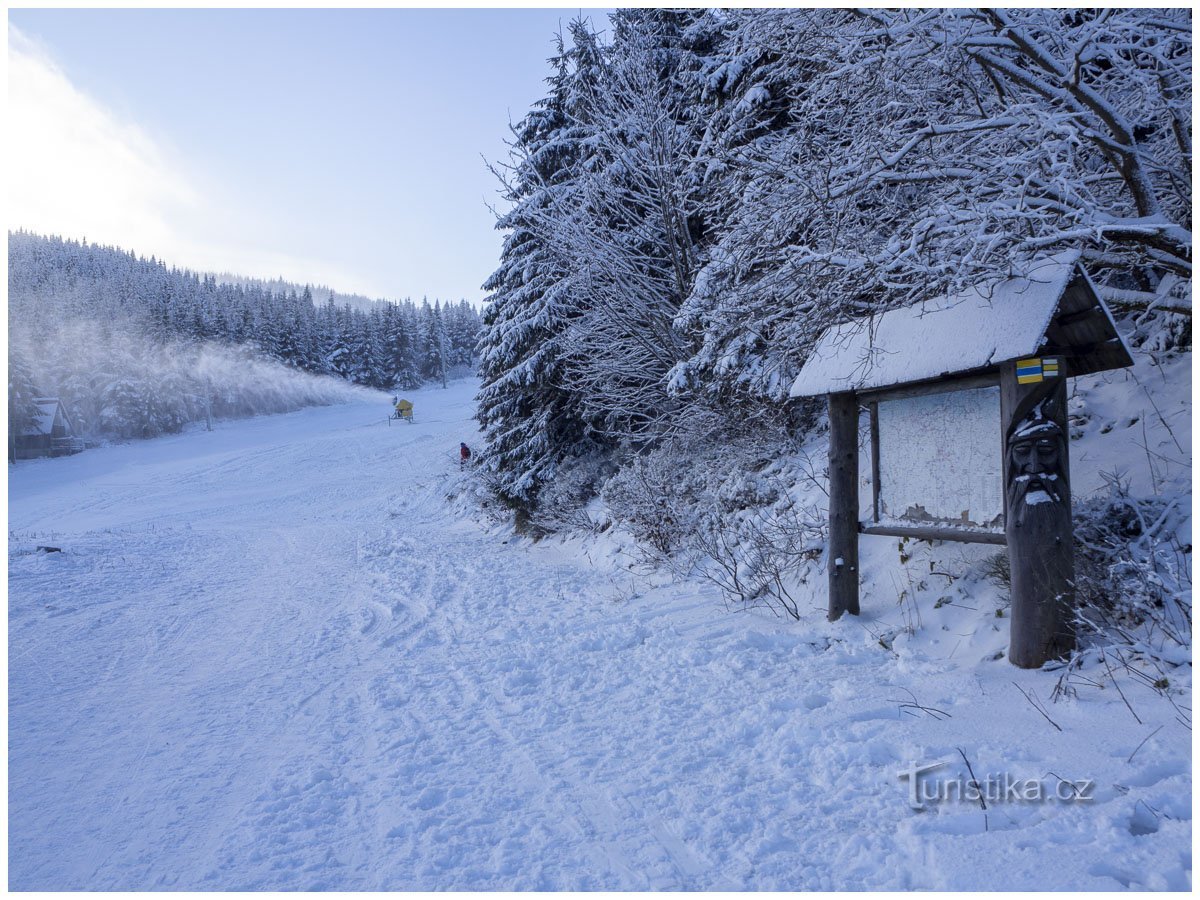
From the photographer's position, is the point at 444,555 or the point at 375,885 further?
the point at 444,555

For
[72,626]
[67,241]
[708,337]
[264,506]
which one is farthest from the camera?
[67,241]

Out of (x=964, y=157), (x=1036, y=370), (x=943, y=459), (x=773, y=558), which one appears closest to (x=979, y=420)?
(x=943, y=459)

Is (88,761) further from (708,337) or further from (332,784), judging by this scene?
(708,337)

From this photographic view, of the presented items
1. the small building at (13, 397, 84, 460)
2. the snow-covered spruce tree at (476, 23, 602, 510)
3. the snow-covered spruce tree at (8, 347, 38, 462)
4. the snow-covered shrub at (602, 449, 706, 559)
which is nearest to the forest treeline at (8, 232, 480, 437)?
the snow-covered spruce tree at (8, 347, 38, 462)

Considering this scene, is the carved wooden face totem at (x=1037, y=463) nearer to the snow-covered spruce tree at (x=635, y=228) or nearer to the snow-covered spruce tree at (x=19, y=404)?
the snow-covered spruce tree at (x=635, y=228)

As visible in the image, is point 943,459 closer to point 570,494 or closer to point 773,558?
point 773,558

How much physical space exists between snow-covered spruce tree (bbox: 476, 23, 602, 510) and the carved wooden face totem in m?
8.18

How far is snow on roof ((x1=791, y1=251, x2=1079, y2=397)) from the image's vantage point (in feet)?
12.9

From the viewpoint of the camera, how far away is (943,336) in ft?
14.6

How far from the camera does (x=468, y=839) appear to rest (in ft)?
9.77

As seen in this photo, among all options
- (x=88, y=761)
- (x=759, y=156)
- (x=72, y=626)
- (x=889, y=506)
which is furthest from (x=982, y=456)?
(x=72, y=626)

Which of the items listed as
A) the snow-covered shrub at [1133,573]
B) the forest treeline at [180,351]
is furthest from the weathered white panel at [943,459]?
the forest treeline at [180,351]

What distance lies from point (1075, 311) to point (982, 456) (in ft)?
3.68

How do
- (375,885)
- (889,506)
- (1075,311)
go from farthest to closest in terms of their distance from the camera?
(889,506), (1075,311), (375,885)
